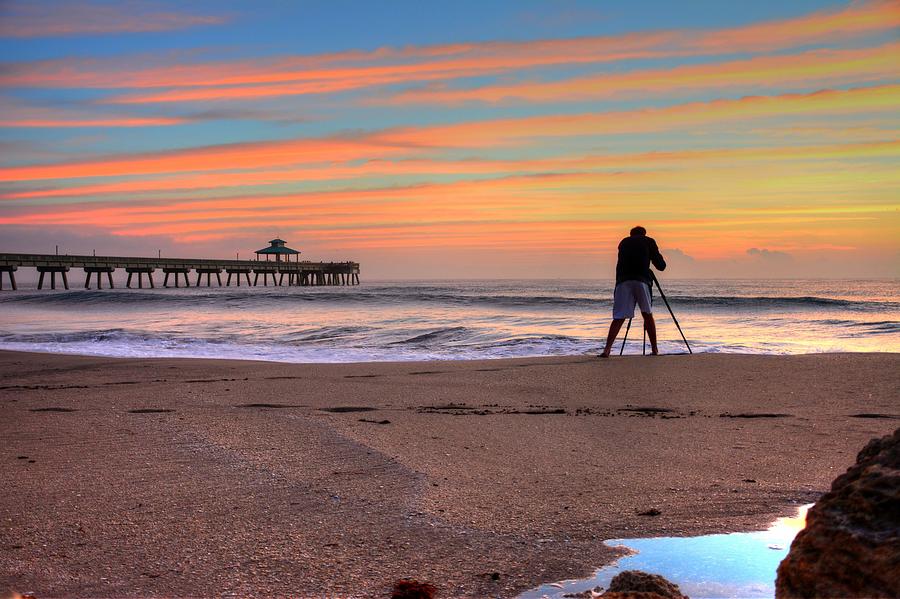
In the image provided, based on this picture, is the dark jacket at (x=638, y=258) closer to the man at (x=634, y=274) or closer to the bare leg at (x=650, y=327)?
A: the man at (x=634, y=274)

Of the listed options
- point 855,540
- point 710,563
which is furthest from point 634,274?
point 855,540

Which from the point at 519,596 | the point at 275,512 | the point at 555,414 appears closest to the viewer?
the point at 519,596

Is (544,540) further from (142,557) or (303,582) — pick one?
(142,557)

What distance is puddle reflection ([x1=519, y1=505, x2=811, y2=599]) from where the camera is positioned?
2348 millimetres

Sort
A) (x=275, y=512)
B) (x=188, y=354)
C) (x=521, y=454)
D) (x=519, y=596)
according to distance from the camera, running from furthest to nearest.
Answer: (x=188, y=354) < (x=521, y=454) < (x=275, y=512) < (x=519, y=596)

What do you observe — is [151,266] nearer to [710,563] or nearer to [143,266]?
[143,266]

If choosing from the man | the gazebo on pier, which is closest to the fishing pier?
the gazebo on pier

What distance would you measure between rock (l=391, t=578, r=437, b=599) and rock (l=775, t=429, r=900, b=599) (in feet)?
3.27

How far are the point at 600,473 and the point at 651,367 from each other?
4.77 meters

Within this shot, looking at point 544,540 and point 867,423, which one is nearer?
point 544,540

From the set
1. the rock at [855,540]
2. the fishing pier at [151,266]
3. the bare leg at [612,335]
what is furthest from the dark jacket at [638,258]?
the fishing pier at [151,266]

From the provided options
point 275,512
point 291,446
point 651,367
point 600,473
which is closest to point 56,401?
point 291,446

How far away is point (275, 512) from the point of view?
310cm

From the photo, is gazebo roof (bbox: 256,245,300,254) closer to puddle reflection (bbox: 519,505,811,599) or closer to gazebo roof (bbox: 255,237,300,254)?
gazebo roof (bbox: 255,237,300,254)
